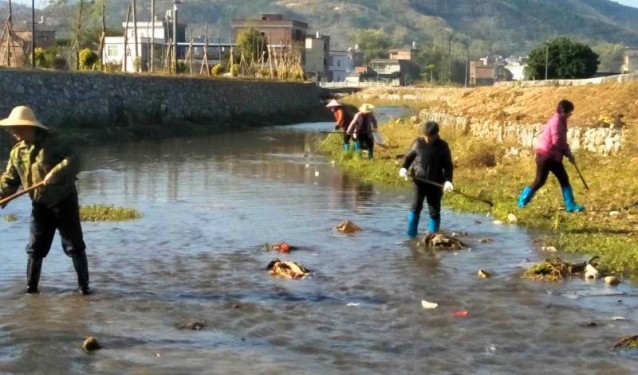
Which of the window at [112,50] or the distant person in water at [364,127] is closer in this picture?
the distant person in water at [364,127]

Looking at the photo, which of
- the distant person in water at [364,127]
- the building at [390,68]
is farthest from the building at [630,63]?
the building at [390,68]

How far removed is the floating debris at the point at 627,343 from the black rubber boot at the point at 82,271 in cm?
475

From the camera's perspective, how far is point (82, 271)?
9.05 meters

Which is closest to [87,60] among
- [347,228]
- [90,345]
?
[347,228]

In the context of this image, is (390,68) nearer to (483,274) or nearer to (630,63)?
(630,63)

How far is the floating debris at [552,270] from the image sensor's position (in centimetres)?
994

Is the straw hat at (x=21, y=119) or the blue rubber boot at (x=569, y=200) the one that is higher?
the straw hat at (x=21, y=119)

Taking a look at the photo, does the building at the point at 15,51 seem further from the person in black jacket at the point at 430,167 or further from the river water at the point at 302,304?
the person in black jacket at the point at 430,167

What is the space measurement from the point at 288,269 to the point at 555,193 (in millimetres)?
6986

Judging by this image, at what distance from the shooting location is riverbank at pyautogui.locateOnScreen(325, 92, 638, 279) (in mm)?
11555

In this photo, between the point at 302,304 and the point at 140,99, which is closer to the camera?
the point at 302,304

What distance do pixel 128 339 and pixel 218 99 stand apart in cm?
3953

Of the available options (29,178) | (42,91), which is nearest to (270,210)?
(29,178)

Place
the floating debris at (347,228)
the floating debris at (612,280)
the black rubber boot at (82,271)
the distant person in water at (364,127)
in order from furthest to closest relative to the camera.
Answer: the distant person in water at (364,127), the floating debris at (347,228), the floating debris at (612,280), the black rubber boot at (82,271)
